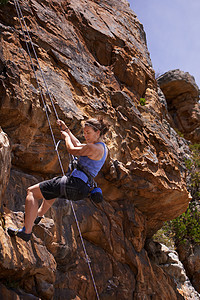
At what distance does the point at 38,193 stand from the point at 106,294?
15.7 feet

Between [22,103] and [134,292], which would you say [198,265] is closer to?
[134,292]

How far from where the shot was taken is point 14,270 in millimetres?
4527

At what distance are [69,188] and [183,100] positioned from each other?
2136cm

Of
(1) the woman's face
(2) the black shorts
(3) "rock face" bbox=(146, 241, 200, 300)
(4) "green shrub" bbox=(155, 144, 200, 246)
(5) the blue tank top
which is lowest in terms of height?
(3) "rock face" bbox=(146, 241, 200, 300)

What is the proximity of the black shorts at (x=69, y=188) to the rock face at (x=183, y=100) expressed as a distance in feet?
65.5

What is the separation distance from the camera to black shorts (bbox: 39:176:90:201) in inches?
173

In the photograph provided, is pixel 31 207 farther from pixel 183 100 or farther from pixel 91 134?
pixel 183 100

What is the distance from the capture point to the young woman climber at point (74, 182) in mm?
4406

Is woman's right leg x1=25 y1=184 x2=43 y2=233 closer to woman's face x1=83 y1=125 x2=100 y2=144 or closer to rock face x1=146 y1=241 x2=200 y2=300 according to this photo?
woman's face x1=83 y1=125 x2=100 y2=144

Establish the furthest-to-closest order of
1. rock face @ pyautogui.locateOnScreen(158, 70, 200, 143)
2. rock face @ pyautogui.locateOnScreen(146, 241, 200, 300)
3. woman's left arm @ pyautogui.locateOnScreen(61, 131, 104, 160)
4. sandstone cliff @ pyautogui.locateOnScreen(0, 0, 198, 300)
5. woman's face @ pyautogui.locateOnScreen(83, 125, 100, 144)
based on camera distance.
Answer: rock face @ pyautogui.locateOnScreen(158, 70, 200, 143) < rock face @ pyautogui.locateOnScreen(146, 241, 200, 300) < sandstone cliff @ pyautogui.locateOnScreen(0, 0, 198, 300) < woman's face @ pyautogui.locateOnScreen(83, 125, 100, 144) < woman's left arm @ pyautogui.locateOnScreen(61, 131, 104, 160)

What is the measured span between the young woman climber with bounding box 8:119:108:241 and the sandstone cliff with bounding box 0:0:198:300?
480 mm

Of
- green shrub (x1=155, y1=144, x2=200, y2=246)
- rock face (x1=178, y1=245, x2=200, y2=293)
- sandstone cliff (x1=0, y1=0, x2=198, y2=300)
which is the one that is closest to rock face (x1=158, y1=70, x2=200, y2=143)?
green shrub (x1=155, y1=144, x2=200, y2=246)

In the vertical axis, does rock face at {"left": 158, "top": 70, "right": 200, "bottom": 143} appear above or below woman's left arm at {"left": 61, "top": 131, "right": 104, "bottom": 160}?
above

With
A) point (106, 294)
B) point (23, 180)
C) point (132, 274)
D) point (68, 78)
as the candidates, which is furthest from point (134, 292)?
point (68, 78)
